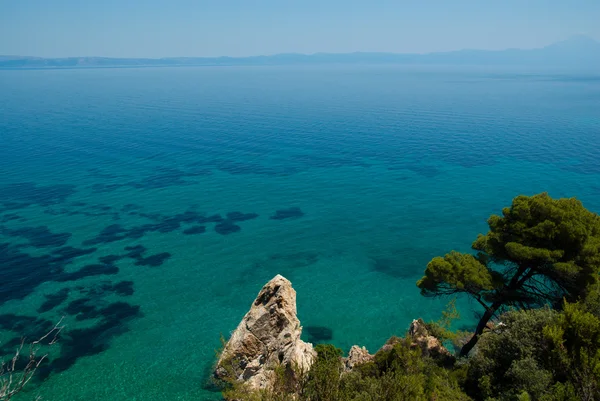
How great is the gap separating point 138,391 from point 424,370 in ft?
58.6


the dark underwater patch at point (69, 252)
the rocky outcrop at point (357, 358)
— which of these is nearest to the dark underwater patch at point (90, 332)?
the dark underwater patch at point (69, 252)

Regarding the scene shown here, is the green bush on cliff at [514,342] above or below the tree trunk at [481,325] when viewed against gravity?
above

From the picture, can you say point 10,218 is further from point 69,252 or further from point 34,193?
point 69,252

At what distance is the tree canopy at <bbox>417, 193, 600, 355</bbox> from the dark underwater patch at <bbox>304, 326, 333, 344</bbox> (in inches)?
394

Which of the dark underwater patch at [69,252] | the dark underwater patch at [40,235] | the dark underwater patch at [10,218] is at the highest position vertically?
the dark underwater patch at [10,218]

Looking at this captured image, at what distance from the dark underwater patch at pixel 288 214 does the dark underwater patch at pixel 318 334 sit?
68.6 feet

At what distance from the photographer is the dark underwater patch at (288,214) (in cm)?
5069

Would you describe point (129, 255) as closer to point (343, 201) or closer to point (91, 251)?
point (91, 251)

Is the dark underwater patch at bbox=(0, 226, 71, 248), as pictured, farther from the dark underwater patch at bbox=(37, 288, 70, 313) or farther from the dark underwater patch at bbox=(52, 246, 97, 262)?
the dark underwater patch at bbox=(37, 288, 70, 313)

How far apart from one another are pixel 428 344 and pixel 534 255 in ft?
27.1

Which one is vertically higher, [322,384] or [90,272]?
[322,384]

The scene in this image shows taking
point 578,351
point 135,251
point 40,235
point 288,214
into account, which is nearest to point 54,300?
point 135,251

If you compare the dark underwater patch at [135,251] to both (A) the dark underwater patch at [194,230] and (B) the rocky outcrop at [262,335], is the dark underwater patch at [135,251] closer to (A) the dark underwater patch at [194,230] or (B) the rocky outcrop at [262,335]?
(A) the dark underwater patch at [194,230]

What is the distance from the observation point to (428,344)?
2434 cm
